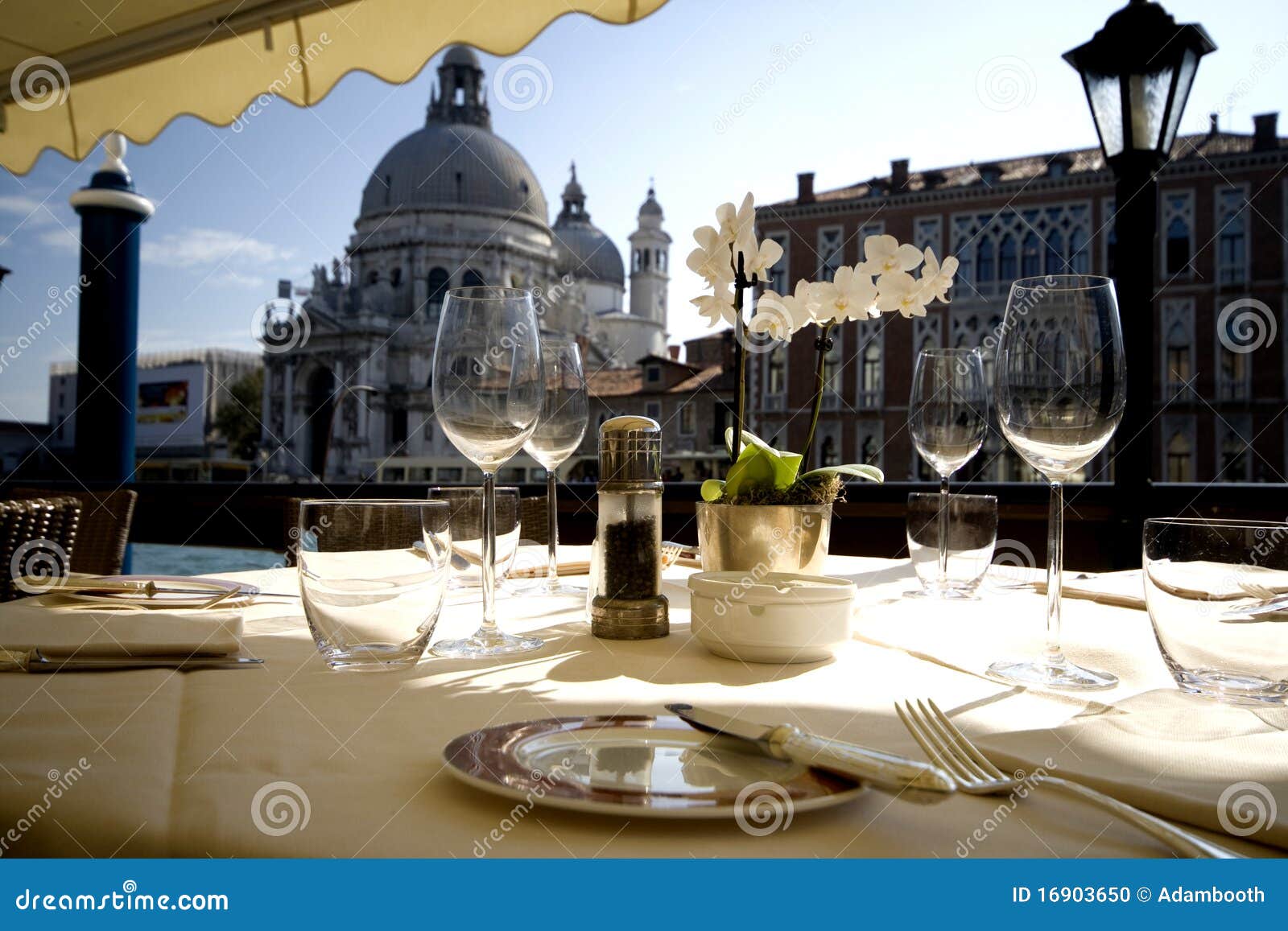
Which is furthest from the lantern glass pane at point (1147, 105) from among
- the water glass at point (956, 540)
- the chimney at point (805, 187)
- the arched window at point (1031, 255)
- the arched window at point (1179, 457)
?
the chimney at point (805, 187)

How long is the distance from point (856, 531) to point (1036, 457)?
4.86 feet

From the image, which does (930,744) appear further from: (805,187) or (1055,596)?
(805,187)

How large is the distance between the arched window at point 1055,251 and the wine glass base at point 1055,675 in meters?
17.5

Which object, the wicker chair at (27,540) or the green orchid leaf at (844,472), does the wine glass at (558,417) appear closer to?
the green orchid leaf at (844,472)

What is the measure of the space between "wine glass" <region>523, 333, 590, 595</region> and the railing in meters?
0.67

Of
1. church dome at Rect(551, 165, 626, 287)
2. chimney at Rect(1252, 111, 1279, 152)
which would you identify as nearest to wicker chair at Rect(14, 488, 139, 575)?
chimney at Rect(1252, 111, 1279, 152)

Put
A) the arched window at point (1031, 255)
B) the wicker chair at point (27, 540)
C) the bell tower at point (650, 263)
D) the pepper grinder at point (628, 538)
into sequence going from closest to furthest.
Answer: the pepper grinder at point (628, 538)
the wicker chair at point (27, 540)
the arched window at point (1031, 255)
the bell tower at point (650, 263)

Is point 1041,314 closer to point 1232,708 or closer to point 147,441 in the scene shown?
point 1232,708

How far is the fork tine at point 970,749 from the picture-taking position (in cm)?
32

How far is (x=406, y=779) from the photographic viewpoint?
1.06ft

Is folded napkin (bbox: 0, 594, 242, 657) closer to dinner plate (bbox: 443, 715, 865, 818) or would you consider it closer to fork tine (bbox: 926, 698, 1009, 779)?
dinner plate (bbox: 443, 715, 865, 818)

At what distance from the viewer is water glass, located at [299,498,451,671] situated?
468 mm
